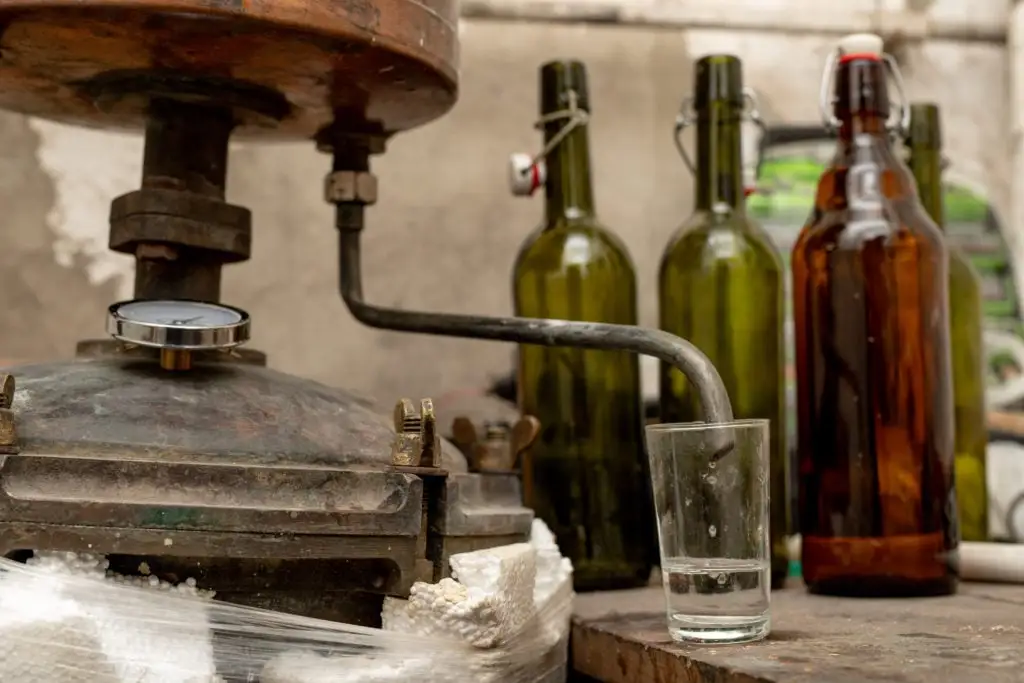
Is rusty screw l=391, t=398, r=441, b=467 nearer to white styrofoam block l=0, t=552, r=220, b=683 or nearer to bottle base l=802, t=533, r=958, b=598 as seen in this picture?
white styrofoam block l=0, t=552, r=220, b=683

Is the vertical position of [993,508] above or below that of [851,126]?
below

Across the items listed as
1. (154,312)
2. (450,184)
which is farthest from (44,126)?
(154,312)

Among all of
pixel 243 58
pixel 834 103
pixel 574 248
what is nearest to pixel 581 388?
pixel 574 248

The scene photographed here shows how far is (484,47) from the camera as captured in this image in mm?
1410

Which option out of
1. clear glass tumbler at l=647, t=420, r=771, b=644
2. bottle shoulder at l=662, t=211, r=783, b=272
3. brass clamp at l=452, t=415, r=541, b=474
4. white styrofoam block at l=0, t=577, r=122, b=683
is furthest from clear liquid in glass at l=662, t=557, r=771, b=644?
bottle shoulder at l=662, t=211, r=783, b=272

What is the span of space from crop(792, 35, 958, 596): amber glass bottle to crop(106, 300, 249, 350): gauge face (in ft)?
1.79

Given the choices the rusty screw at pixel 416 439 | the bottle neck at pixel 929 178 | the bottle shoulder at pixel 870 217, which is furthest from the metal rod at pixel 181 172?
the bottle neck at pixel 929 178

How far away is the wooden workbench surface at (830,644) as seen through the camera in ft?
1.92

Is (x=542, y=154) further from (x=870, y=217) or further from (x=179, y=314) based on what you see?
(x=179, y=314)

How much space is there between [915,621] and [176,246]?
66 cm

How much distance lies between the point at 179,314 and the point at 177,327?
0.12 feet

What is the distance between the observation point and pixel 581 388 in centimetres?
110

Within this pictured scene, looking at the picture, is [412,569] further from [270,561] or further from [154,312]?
[154,312]

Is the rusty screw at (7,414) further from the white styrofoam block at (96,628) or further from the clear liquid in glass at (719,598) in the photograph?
the clear liquid in glass at (719,598)
